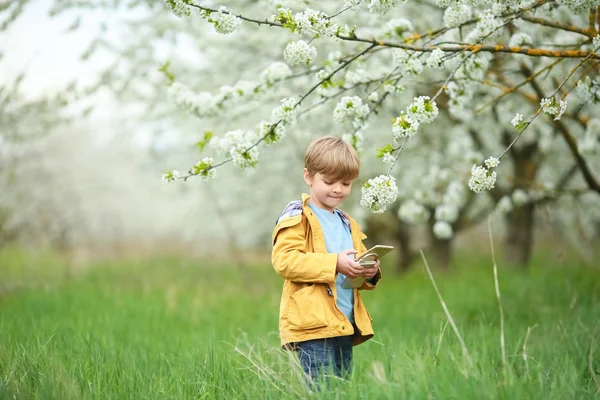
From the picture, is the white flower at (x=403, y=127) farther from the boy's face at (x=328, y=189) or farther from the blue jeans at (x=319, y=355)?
the blue jeans at (x=319, y=355)

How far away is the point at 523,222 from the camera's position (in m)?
9.02

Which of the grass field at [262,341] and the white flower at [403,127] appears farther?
the white flower at [403,127]

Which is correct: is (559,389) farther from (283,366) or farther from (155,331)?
(155,331)

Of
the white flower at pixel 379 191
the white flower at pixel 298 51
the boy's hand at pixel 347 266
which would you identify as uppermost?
the white flower at pixel 298 51

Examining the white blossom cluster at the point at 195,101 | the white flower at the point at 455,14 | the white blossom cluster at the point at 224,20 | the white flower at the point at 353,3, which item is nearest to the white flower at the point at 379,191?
the white flower at the point at 353,3

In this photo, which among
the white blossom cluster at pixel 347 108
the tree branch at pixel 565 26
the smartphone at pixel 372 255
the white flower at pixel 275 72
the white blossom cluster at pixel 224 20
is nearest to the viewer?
the smartphone at pixel 372 255

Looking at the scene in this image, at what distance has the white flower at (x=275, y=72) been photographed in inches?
161

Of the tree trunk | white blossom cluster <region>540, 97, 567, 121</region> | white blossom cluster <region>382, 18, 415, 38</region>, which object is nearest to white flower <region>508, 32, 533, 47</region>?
white blossom cluster <region>382, 18, 415, 38</region>

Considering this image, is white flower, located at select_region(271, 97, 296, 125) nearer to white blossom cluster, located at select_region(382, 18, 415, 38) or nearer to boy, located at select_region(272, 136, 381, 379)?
boy, located at select_region(272, 136, 381, 379)

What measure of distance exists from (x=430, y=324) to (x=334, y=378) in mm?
2833

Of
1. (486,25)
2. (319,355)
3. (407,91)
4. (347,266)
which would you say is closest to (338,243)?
(347,266)

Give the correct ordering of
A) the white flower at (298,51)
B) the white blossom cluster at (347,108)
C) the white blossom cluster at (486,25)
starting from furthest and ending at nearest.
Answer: the white blossom cluster at (347,108) < the white blossom cluster at (486,25) < the white flower at (298,51)

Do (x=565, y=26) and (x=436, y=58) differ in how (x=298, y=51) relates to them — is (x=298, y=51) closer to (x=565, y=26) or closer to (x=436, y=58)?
(x=436, y=58)

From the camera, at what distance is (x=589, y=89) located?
133 inches
